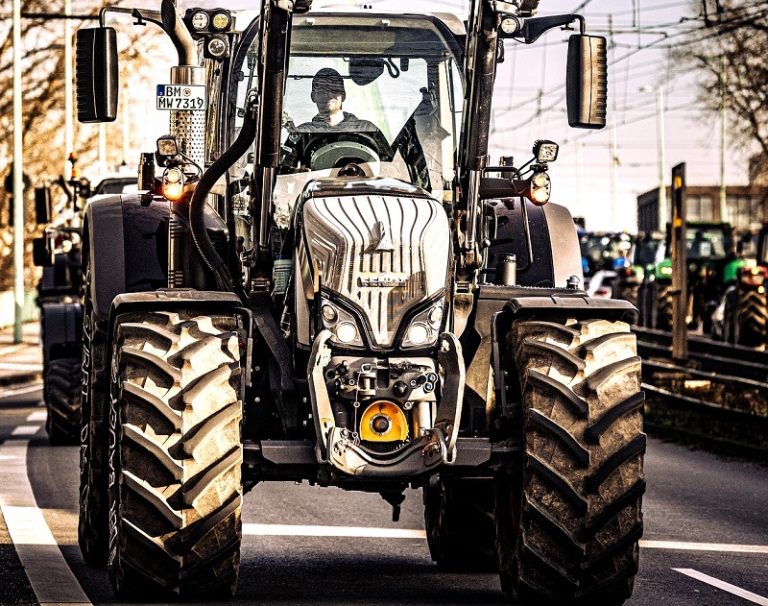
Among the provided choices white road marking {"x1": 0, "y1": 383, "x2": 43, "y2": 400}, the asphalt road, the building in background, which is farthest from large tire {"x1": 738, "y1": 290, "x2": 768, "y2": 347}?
the building in background

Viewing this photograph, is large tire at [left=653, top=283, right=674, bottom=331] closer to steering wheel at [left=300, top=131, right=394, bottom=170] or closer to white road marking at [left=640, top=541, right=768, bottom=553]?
white road marking at [left=640, top=541, right=768, bottom=553]

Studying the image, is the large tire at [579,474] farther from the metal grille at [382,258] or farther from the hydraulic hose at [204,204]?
the hydraulic hose at [204,204]

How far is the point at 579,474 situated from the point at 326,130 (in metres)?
2.41

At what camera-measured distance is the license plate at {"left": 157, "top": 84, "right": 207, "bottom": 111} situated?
34.9ft

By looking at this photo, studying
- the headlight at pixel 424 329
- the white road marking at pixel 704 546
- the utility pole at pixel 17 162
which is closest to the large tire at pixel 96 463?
the headlight at pixel 424 329

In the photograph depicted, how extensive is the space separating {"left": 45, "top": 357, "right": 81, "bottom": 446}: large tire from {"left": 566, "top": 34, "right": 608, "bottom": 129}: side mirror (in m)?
10.4

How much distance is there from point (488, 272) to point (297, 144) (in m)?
1.38

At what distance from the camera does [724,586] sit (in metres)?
Answer: 10.5

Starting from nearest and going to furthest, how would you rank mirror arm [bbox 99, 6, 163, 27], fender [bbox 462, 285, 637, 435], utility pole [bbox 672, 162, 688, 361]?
1. fender [bbox 462, 285, 637, 435]
2. mirror arm [bbox 99, 6, 163, 27]
3. utility pole [bbox 672, 162, 688, 361]

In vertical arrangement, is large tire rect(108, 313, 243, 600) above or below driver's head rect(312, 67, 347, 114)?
below

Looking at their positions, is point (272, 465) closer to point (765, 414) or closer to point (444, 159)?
point (444, 159)

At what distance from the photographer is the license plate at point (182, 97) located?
34.9 feet

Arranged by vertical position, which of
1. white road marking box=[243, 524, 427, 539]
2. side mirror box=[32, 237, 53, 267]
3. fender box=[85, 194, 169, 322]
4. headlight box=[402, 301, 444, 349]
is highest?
fender box=[85, 194, 169, 322]

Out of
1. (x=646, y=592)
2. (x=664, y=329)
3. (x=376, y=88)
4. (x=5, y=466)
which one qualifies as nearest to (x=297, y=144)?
(x=376, y=88)
